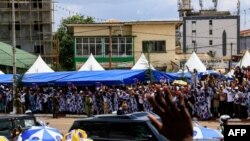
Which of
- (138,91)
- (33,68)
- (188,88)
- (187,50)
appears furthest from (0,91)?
(187,50)

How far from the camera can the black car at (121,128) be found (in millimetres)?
13125

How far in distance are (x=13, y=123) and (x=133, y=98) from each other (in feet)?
49.3

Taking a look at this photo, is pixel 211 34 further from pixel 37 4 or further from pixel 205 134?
pixel 205 134

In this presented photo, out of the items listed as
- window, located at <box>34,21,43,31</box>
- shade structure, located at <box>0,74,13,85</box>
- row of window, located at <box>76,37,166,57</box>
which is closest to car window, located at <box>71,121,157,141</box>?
shade structure, located at <box>0,74,13,85</box>

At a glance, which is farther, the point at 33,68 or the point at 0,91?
the point at 33,68

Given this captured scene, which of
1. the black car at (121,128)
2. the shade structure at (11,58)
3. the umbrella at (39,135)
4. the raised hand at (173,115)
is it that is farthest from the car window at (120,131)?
the shade structure at (11,58)

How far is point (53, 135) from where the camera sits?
12422 millimetres

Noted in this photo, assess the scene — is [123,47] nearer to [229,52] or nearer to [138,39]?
[138,39]

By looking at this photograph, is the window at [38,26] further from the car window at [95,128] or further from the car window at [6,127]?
the car window at [95,128]

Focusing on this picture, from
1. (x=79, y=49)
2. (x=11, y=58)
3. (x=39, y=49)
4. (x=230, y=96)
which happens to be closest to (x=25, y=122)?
(x=230, y=96)

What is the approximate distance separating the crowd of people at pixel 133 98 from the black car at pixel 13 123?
21.1 ft

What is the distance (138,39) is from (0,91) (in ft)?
128

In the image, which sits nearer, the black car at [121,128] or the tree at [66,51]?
the black car at [121,128]

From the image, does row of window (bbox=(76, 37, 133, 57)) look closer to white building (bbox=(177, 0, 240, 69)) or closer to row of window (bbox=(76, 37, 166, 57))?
row of window (bbox=(76, 37, 166, 57))
